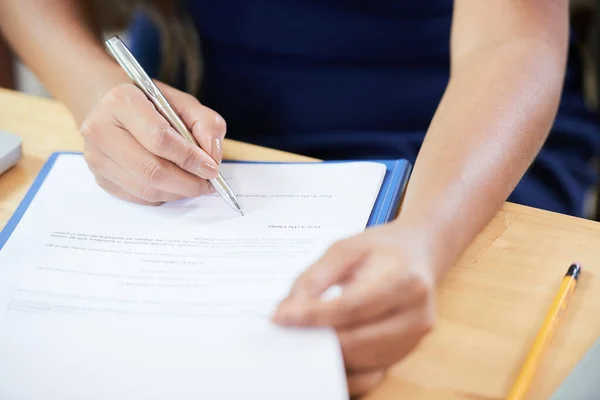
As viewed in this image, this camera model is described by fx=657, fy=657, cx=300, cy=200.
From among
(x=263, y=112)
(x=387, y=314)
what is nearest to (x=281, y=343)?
(x=387, y=314)

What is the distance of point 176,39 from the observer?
3.11ft

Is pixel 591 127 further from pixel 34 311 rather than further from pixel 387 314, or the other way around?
pixel 34 311

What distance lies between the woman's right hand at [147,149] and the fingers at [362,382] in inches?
9.2

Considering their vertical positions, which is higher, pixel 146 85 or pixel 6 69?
pixel 146 85

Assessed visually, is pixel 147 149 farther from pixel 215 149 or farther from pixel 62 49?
pixel 62 49

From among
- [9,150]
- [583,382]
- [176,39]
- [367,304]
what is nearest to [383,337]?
[367,304]

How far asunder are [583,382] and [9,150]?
56cm

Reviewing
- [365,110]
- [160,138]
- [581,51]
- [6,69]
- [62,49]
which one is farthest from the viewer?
[6,69]

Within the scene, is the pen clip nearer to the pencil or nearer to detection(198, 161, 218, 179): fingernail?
detection(198, 161, 218, 179): fingernail

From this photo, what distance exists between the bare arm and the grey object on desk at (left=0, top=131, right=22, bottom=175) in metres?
0.40

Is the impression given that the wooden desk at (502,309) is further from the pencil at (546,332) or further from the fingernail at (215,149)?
the fingernail at (215,149)

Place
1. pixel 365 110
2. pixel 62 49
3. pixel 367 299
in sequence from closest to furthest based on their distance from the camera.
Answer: pixel 367 299 < pixel 62 49 < pixel 365 110

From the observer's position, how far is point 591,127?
879 millimetres

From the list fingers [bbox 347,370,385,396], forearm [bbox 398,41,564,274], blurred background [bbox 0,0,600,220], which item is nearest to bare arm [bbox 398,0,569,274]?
forearm [bbox 398,41,564,274]
